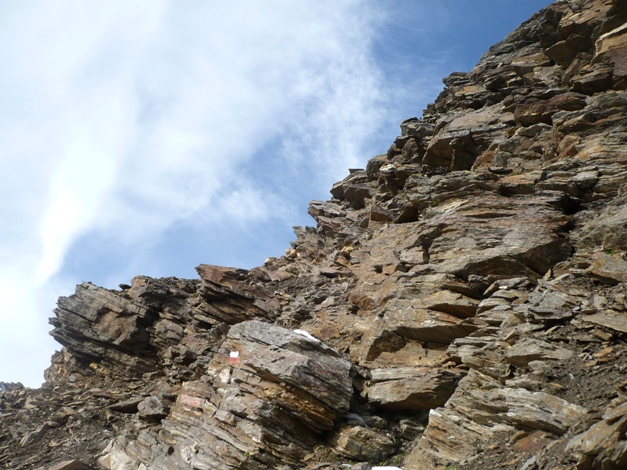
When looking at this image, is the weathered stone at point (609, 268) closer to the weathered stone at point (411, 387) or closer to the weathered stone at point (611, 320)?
the weathered stone at point (611, 320)

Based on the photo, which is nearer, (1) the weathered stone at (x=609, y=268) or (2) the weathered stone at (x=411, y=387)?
(1) the weathered stone at (x=609, y=268)

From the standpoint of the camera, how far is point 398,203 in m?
32.9

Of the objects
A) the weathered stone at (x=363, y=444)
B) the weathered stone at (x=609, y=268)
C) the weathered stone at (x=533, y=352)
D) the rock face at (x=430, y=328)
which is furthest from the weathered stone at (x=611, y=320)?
the weathered stone at (x=363, y=444)

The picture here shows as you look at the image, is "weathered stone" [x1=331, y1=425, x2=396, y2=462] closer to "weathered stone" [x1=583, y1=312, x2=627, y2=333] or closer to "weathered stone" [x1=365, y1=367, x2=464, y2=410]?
"weathered stone" [x1=365, y1=367, x2=464, y2=410]

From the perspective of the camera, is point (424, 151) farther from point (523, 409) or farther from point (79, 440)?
point (79, 440)

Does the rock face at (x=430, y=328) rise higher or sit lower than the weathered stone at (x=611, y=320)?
higher

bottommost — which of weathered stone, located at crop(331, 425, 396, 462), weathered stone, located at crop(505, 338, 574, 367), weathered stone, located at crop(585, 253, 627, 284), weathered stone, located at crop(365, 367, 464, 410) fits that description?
weathered stone, located at crop(331, 425, 396, 462)

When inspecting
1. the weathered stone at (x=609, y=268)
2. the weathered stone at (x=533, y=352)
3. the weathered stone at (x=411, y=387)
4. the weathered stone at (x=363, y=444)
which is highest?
the weathered stone at (x=609, y=268)

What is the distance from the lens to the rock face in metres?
13.6

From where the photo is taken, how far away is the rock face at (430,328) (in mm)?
13578

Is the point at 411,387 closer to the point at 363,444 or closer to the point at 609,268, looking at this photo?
the point at 363,444

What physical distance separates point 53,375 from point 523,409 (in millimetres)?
41532

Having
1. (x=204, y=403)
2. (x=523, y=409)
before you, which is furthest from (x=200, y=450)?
(x=523, y=409)

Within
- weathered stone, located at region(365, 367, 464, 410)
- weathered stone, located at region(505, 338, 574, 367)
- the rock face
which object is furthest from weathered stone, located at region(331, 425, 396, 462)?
weathered stone, located at region(505, 338, 574, 367)
